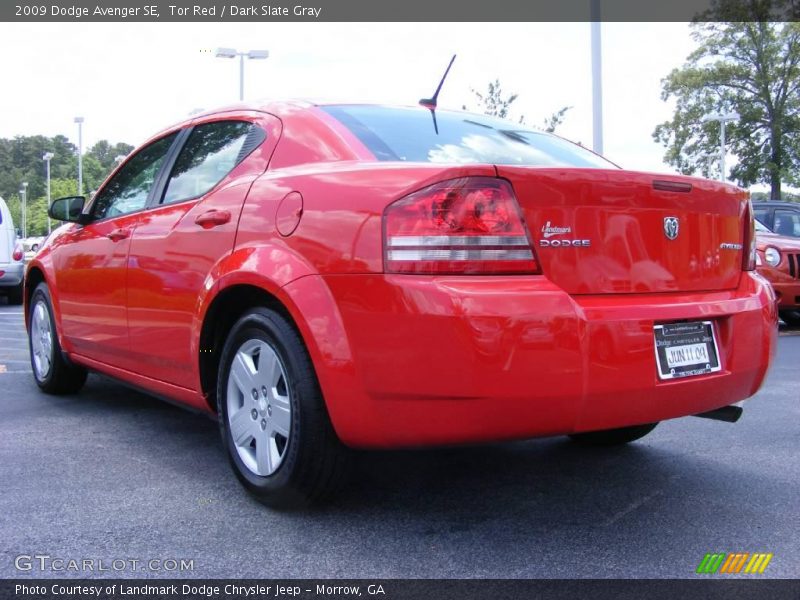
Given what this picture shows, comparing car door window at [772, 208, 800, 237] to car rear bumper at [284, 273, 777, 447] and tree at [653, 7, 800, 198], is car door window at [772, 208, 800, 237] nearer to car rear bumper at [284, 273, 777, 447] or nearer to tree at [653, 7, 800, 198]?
car rear bumper at [284, 273, 777, 447]

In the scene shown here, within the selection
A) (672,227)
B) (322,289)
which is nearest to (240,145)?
(322,289)

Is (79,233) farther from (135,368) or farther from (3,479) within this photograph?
(3,479)

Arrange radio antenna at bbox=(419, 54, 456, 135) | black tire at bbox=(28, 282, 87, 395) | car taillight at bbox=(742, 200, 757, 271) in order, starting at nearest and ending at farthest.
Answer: car taillight at bbox=(742, 200, 757, 271) < radio antenna at bbox=(419, 54, 456, 135) < black tire at bbox=(28, 282, 87, 395)

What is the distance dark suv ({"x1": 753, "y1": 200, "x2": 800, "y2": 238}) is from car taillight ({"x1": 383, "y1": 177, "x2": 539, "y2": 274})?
8.53m

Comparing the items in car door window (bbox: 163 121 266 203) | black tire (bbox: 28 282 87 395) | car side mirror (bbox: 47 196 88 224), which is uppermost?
car door window (bbox: 163 121 266 203)

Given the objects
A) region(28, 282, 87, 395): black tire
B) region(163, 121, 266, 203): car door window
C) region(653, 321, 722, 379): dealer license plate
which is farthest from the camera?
region(28, 282, 87, 395): black tire

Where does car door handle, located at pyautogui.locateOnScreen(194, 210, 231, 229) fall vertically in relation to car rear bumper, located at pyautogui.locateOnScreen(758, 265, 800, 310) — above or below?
above

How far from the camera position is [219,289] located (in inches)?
128

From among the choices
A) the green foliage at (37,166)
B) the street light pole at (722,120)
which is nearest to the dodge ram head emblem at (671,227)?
the street light pole at (722,120)

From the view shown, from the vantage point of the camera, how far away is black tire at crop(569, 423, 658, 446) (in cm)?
394

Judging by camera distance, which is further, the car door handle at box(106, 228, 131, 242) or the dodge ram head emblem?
the car door handle at box(106, 228, 131, 242)

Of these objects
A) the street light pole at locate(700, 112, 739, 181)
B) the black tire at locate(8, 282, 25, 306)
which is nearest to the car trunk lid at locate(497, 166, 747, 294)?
the black tire at locate(8, 282, 25, 306)

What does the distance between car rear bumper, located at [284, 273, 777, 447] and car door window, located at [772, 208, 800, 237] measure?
27.1 ft

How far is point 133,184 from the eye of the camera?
4488 millimetres
